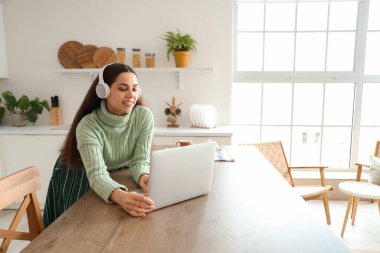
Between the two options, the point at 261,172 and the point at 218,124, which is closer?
the point at 261,172

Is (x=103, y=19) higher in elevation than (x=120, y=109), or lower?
higher

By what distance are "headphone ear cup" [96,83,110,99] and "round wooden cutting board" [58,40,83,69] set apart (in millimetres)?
2301

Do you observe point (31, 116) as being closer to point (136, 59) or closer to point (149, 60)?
point (136, 59)

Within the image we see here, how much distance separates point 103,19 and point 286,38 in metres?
2.16

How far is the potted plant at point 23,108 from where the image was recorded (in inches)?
128

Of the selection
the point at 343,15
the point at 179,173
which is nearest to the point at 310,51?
the point at 343,15

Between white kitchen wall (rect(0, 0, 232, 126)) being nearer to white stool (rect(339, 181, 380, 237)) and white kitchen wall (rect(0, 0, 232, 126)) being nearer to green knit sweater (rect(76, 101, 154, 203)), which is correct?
white stool (rect(339, 181, 380, 237))

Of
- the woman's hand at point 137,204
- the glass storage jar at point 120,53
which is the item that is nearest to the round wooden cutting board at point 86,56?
the glass storage jar at point 120,53

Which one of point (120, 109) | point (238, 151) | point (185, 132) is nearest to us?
point (120, 109)

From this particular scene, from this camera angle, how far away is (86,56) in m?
3.38

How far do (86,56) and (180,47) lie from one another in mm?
1115

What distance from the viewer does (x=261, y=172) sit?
4.98 ft

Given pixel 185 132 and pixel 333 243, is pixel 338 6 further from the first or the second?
pixel 333 243

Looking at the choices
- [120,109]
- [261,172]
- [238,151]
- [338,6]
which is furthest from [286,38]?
[120,109]
